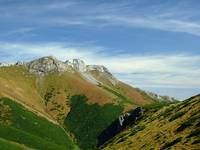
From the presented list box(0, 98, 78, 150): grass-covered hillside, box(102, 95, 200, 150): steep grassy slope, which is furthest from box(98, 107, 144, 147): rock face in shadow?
box(102, 95, 200, 150): steep grassy slope

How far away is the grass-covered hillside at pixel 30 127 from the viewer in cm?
15412

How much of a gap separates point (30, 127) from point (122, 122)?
4147cm

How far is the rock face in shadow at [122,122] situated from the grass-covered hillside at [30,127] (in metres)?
16.7

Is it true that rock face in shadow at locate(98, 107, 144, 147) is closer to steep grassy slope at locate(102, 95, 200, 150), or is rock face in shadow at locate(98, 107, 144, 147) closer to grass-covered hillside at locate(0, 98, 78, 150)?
grass-covered hillside at locate(0, 98, 78, 150)

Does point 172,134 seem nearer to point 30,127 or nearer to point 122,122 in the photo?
point 122,122

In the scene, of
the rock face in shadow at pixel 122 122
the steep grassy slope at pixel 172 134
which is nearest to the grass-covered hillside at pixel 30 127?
the rock face in shadow at pixel 122 122

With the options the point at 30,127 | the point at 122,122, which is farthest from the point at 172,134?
the point at 30,127

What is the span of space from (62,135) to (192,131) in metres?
137

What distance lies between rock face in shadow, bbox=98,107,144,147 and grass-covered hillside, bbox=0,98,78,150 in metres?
16.7

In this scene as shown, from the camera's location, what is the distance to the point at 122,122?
166625 millimetres

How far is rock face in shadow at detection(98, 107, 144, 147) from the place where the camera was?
14506cm

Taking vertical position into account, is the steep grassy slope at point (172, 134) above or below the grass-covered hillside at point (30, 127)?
above

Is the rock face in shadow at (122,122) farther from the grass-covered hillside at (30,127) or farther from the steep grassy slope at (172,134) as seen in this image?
the steep grassy slope at (172,134)

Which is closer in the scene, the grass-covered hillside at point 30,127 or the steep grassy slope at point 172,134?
the steep grassy slope at point 172,134
